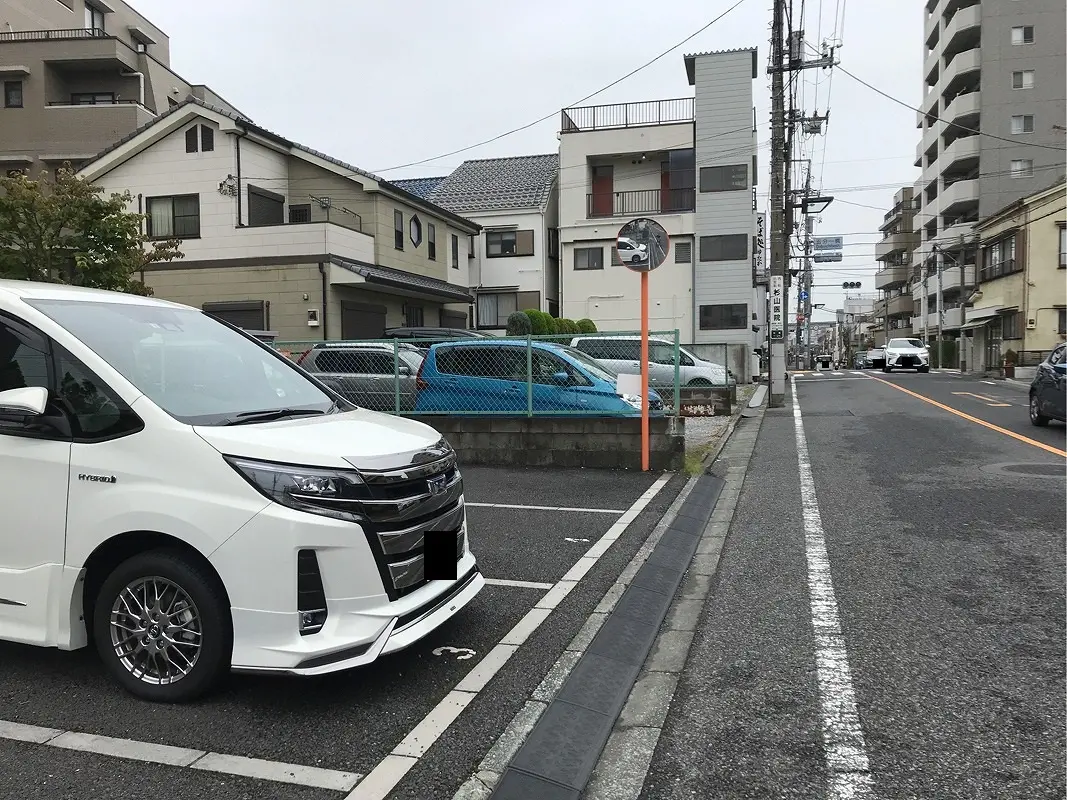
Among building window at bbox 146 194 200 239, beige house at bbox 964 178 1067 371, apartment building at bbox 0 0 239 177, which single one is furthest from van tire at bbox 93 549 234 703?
beige house at bbox 964 178 1067 371

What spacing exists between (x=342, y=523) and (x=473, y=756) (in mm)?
1049

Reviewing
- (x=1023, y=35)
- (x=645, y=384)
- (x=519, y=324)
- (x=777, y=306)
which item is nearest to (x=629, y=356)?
(x=777, y=306)

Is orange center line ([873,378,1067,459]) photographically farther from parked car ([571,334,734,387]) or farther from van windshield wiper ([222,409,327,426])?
van windshield wiper ([222,409,327,426])

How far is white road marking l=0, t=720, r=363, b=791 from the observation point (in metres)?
2.69

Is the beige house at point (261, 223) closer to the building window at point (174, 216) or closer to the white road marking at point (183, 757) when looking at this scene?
the building window at point (174, 216)

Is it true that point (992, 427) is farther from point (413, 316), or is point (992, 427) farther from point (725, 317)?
point (725, 317)

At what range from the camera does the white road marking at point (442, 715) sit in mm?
2648

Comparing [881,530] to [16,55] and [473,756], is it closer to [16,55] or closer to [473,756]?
[473,756]

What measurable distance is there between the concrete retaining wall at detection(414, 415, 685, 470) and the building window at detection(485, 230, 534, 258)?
21461mm

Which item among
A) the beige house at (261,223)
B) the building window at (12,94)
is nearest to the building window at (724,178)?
the beige house at (261,223)

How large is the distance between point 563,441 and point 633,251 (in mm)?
2453

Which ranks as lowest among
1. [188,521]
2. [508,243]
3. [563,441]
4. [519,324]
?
[563,441]

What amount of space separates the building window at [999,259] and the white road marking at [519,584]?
111 feet

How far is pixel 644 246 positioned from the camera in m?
8.61
